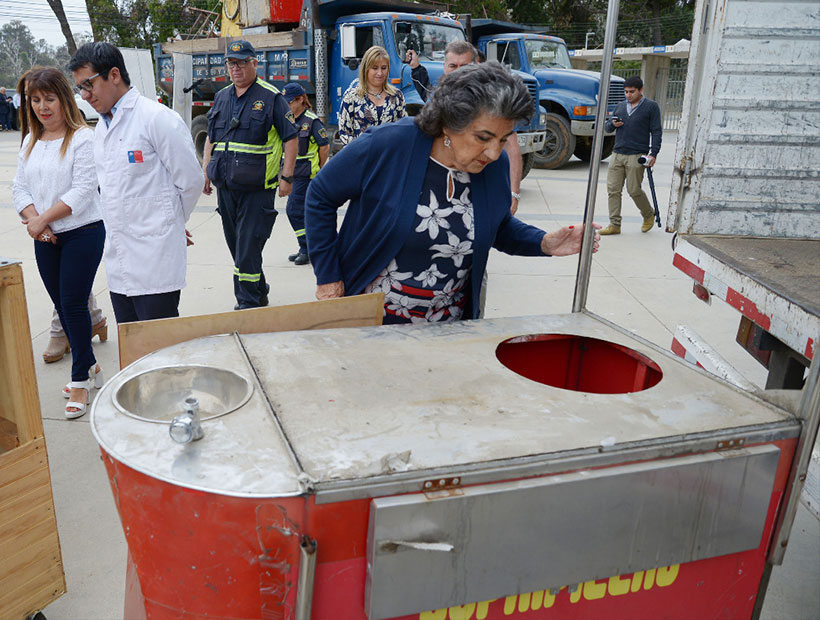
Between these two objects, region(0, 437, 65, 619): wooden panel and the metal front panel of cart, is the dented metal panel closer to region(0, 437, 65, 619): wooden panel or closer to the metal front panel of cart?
the metal front panel of cart

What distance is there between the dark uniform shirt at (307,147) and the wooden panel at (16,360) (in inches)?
163

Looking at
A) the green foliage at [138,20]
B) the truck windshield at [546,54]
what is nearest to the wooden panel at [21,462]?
the truck windshield at [546,54]

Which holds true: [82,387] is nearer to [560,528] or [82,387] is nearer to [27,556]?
[27,556]

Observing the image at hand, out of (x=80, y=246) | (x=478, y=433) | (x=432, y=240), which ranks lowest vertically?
(x=80, y=246)

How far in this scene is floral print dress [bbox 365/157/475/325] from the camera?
82.4 inches

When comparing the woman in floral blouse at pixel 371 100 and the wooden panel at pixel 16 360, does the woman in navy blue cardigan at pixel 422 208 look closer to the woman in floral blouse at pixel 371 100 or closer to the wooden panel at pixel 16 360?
the wooden panel at pixel 16 360

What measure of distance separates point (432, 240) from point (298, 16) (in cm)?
1001

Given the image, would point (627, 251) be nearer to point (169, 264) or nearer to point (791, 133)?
point (791, 133)

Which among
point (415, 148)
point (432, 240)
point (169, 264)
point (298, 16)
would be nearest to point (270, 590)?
point (432, 240)

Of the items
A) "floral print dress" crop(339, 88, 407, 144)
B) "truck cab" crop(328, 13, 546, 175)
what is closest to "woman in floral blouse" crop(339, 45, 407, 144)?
"floral print dress" crop(339, 88, 407, 144)

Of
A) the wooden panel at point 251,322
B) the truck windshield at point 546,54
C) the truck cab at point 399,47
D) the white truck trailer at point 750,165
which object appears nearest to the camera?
the wooden panel at point 251,322

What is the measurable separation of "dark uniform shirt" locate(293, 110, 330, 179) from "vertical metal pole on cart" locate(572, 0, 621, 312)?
Answer: 4139 millimetres

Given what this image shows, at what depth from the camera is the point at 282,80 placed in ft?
34.1

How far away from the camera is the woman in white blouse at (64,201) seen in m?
3.28
